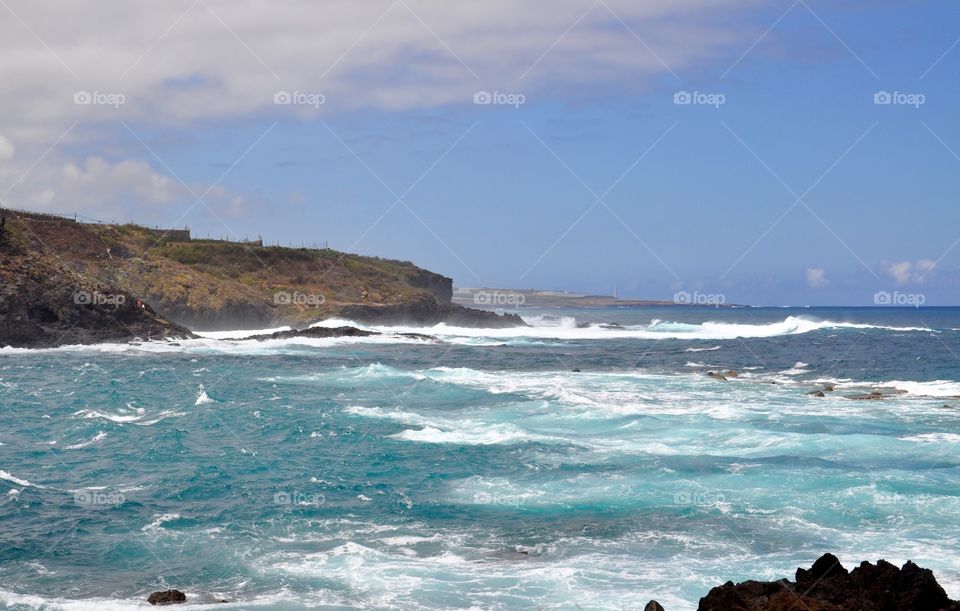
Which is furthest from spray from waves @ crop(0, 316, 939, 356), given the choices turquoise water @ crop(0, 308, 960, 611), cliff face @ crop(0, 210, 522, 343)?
turquoise water @ crop(0, 308, 960, 611)

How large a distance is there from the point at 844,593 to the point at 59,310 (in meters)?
53.5

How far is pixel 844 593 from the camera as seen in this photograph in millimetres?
10023

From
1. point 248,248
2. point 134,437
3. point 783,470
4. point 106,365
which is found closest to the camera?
point 783,470

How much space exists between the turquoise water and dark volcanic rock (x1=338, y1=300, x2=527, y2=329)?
4436 centimetres

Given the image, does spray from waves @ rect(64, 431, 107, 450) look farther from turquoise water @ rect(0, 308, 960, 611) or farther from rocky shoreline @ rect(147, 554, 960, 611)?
rocky shoreline @ rect(147, 554, 960, 611)

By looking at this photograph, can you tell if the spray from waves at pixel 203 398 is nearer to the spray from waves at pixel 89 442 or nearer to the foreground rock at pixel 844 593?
the spray from waves at pixel 89 442

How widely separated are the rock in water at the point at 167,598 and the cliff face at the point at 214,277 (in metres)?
45.2

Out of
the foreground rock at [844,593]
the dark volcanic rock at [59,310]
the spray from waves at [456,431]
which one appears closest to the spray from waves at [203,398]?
the spray from waves at [456,431]

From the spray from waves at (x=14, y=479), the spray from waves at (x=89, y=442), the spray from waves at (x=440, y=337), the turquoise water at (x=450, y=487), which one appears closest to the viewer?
the turquoise water at (x=450, y=487)

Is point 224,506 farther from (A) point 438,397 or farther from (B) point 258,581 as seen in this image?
(A) point 438,397

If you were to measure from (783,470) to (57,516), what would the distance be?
1504cm

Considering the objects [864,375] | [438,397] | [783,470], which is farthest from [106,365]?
[864,375]

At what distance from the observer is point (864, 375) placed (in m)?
45.3

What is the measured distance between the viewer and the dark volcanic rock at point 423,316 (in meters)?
84.8
